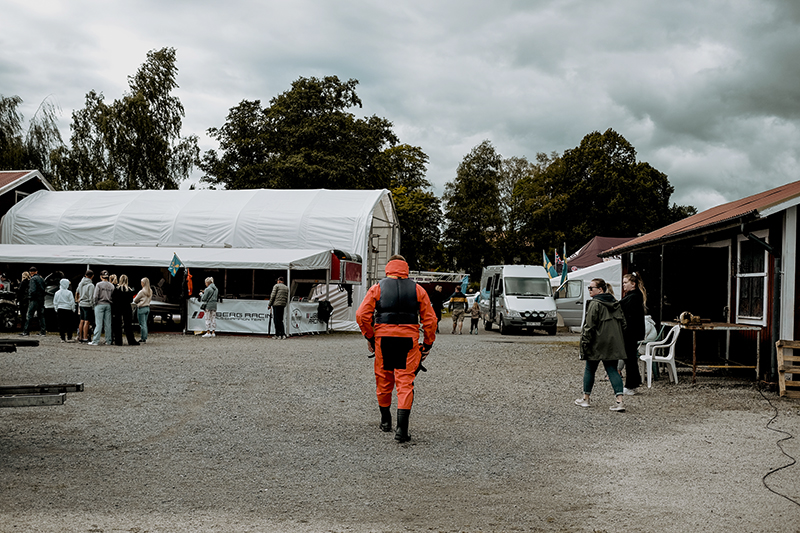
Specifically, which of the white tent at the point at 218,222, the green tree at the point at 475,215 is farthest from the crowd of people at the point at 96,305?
the green tree at the point at 475,215

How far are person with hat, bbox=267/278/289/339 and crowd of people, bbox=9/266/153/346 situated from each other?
3.44m

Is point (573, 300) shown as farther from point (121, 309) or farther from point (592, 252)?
point (121, 309)

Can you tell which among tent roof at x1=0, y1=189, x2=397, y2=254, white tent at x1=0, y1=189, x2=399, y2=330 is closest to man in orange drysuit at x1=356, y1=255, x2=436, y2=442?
white tent at x1=0, y1=189, x2=399, y2=330

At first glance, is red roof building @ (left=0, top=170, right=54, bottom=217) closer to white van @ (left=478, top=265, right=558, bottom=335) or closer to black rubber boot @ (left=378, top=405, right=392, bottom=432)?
white van @ (left=478, top=265, right=558, bottom=335)

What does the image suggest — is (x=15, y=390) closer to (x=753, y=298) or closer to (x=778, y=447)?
(x=778, y=447)

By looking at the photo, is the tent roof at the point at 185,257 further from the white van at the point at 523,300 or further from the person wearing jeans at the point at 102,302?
the white van at the point at 523,300

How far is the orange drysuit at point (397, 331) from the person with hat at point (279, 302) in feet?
45.2

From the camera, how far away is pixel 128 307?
57.1ft

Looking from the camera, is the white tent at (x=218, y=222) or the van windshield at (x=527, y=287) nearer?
the van windshield at (x=527, y=287)

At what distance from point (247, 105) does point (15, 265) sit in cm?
2294

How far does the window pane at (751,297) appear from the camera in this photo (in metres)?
12.3

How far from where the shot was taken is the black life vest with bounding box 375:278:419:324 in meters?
7.16

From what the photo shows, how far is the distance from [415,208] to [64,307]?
33.7 meters

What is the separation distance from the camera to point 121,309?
57.0 feet
